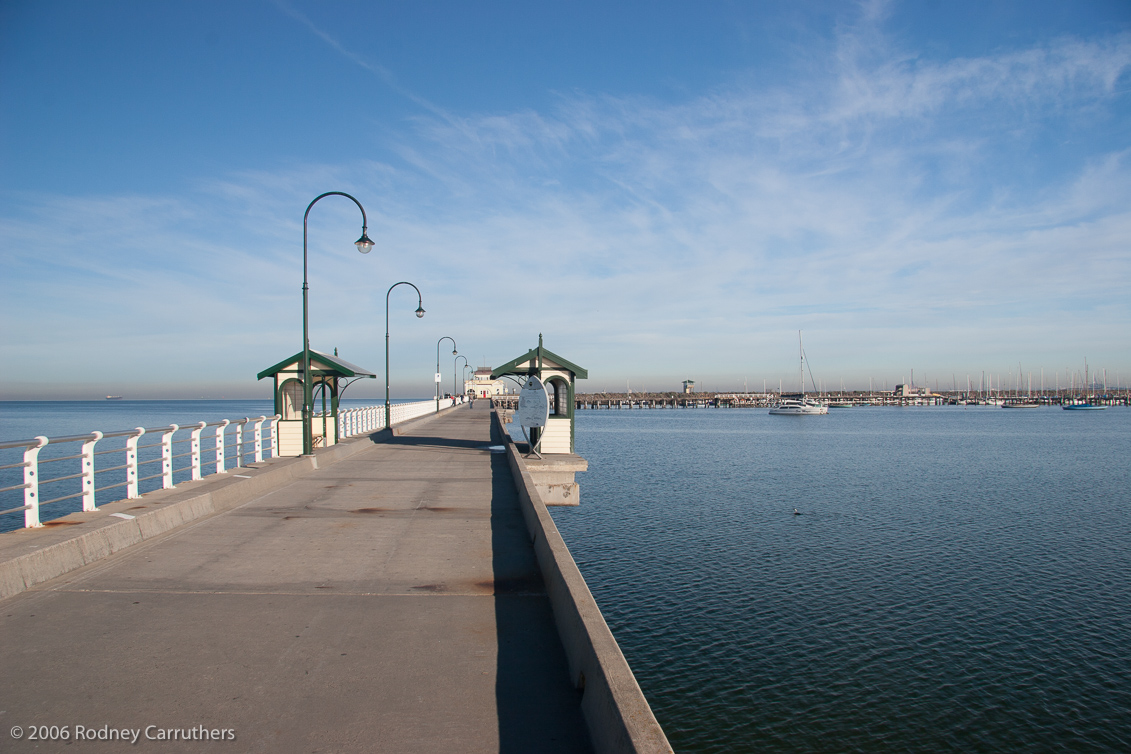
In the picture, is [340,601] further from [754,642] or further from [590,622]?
[754,642]

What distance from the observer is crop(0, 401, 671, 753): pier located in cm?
Result: 413

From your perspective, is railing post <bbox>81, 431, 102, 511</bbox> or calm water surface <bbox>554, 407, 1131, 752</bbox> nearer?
railing post <bbox>81, 431, 102, 511</bbox>

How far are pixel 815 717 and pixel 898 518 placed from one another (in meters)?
16.2

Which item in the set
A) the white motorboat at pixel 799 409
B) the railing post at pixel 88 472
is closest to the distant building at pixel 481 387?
the white motorboat at pixel 799 409

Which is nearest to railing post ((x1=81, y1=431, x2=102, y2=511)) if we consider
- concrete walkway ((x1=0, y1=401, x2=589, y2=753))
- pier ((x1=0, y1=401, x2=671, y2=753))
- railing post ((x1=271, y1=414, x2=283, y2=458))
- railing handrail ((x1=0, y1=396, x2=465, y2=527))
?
railing handrail ((x1=0, y1=396, x2=465, y2=527))

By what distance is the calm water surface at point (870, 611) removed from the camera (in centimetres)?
973

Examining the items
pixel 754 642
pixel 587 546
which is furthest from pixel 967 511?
pixel 754 642

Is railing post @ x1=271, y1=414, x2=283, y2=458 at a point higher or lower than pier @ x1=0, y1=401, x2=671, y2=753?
higher

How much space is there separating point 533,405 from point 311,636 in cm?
1488

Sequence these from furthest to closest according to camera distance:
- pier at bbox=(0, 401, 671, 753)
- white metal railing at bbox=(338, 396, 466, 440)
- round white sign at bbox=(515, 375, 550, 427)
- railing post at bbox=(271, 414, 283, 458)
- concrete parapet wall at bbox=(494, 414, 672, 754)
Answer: white metal railing at bbox=(338, 396, 466, 440) → round white sign at bbox=(515, 375, 550, 427) → railing post at bbox=(271, 414, 283, 458) → pier at bbox=(0, 401, 671, 753) → concrete parapet wall at bbox=(494, 414, 672, 754)

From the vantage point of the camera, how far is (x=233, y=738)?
4.01 meters

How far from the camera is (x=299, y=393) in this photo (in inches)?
843

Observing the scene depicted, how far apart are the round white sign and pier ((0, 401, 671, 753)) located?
981cm

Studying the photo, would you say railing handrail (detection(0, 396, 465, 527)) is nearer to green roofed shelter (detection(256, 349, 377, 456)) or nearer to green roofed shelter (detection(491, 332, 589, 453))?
green roofed shelter (detection(256, 349, 377, 456))
